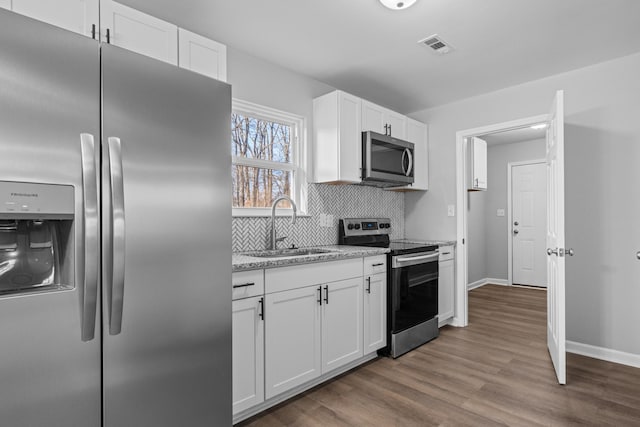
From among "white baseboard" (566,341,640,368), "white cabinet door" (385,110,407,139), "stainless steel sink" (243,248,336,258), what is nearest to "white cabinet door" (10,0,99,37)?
"stainless steel sink" (243,248,336,258)

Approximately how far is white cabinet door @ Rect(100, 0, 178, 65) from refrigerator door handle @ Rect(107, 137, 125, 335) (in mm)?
839

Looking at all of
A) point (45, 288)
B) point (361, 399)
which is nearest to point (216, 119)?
Result: point (45, 288)

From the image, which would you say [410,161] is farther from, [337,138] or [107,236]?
[107,236]

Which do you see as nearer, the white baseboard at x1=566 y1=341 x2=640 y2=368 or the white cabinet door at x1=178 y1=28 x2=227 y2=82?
the white cabinet door at x1=178 y1=28 x2=227 y2=82

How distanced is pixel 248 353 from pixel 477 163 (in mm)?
4545

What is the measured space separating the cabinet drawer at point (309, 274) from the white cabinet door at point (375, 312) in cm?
19

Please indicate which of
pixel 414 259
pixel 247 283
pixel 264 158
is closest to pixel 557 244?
pixel 414 259

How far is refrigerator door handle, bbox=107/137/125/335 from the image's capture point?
1158 mm

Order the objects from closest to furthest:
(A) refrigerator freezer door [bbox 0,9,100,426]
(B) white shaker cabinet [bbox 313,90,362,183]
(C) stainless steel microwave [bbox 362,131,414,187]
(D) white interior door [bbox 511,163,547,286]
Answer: (A) refrigerator freezer door [bbox 0,9,100,426], (B) white shaker cabinet [bbox 313,90,362,183], (C) stainless steel microwave [bbox 362,131,414,187], (D) white interior door [bbox 511,163,547,286]

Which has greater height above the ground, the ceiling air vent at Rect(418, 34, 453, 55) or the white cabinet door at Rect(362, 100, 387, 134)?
the ceiling air vent at Rect(418, 34, 453, 55)

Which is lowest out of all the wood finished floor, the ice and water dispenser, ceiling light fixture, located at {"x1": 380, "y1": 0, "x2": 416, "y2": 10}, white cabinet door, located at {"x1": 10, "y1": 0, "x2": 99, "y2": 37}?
the wood finished floor

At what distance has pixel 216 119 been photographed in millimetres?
1477

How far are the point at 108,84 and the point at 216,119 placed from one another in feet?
1.33

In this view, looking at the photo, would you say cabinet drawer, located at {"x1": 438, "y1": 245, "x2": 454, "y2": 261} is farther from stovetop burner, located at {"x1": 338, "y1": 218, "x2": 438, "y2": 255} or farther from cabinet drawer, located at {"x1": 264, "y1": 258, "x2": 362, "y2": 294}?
cabinet drawer, located at {"x1": 264, "y1": 258, "x2": 362, "y2": 294}
